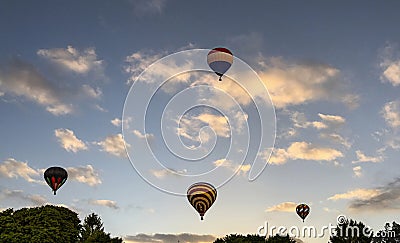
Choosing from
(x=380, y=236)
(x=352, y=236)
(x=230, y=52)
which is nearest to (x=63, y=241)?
(x=230, y=52)

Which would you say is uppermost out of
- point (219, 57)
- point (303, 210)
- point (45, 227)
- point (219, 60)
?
point (219, 57)

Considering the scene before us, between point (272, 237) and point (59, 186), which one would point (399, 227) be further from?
point (59, 186)

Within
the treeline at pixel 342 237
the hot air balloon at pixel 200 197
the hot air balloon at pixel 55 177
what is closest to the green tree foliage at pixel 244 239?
the treeline at pixel 342 237

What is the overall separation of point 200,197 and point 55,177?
23380 millimetres

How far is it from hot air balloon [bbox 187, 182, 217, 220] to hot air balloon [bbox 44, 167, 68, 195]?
67.9ft

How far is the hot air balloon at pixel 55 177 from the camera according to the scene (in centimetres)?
7644

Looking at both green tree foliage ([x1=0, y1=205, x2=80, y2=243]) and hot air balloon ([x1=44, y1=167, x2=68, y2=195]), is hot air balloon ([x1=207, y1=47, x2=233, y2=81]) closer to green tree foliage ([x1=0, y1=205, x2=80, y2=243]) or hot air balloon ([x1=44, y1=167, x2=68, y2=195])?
hot air balloon ([x1=44, y1=167, x2=68, y2=195])

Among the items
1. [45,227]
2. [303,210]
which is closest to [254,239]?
[303,210]

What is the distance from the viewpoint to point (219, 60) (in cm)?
5988

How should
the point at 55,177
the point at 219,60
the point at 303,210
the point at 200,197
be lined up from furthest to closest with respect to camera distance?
the point at 303,210
the point at 55,177
the point at 200,197
the point at 219,60

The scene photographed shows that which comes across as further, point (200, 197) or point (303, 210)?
point (303, 210)

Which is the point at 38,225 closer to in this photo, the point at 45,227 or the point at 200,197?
the point at 45,227

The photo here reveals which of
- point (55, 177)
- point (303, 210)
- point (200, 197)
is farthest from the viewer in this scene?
point (303, 210)

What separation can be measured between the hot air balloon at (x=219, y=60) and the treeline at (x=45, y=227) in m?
36.7
